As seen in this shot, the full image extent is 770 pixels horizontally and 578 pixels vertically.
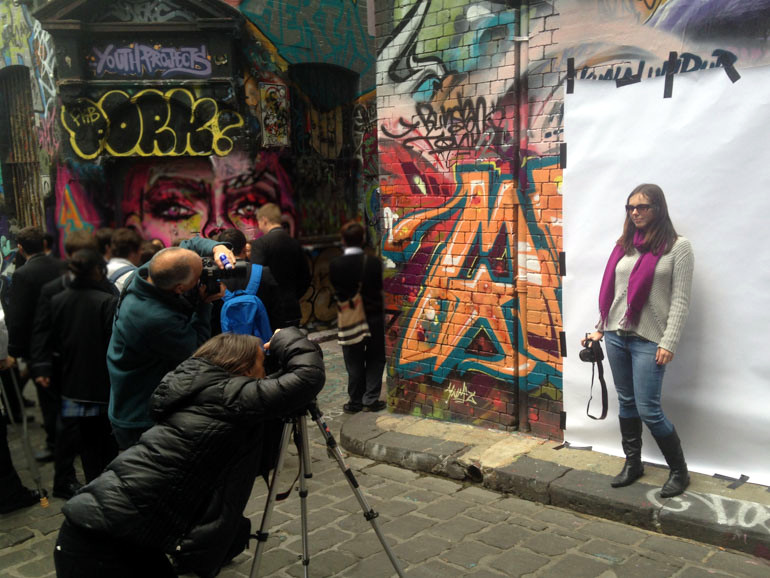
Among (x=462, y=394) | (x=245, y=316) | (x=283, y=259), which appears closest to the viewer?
(x=245, y=316)

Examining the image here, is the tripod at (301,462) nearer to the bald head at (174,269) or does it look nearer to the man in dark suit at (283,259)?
the bald head at (174,269)

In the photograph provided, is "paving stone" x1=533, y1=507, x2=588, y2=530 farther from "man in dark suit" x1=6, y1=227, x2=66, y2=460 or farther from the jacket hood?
"man in dark suit" x1=6, y1=227, x2=66, y2=460

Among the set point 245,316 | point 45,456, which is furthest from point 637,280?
point 45,456

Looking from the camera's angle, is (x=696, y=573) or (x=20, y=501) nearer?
(x=696, y=573)

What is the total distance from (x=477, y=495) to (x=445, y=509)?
34 cm

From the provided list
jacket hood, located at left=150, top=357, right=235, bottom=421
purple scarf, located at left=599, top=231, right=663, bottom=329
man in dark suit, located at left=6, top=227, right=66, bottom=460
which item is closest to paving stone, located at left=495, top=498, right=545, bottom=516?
purple scarf, located at left=599, top=231, right=663, bottom=329

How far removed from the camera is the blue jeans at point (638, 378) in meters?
4.87

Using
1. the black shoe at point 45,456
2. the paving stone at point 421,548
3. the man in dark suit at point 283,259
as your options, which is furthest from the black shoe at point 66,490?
the paving stone at point 421,548

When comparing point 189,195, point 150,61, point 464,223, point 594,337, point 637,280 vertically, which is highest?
point 150,61

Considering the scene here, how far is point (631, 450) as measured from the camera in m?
5.05

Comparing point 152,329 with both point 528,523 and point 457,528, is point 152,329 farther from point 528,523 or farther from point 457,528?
point 528,523

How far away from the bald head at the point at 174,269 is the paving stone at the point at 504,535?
2.43m

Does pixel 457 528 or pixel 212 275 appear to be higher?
pixel 212 275

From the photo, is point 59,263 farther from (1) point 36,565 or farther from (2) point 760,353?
(2) point 760,353
